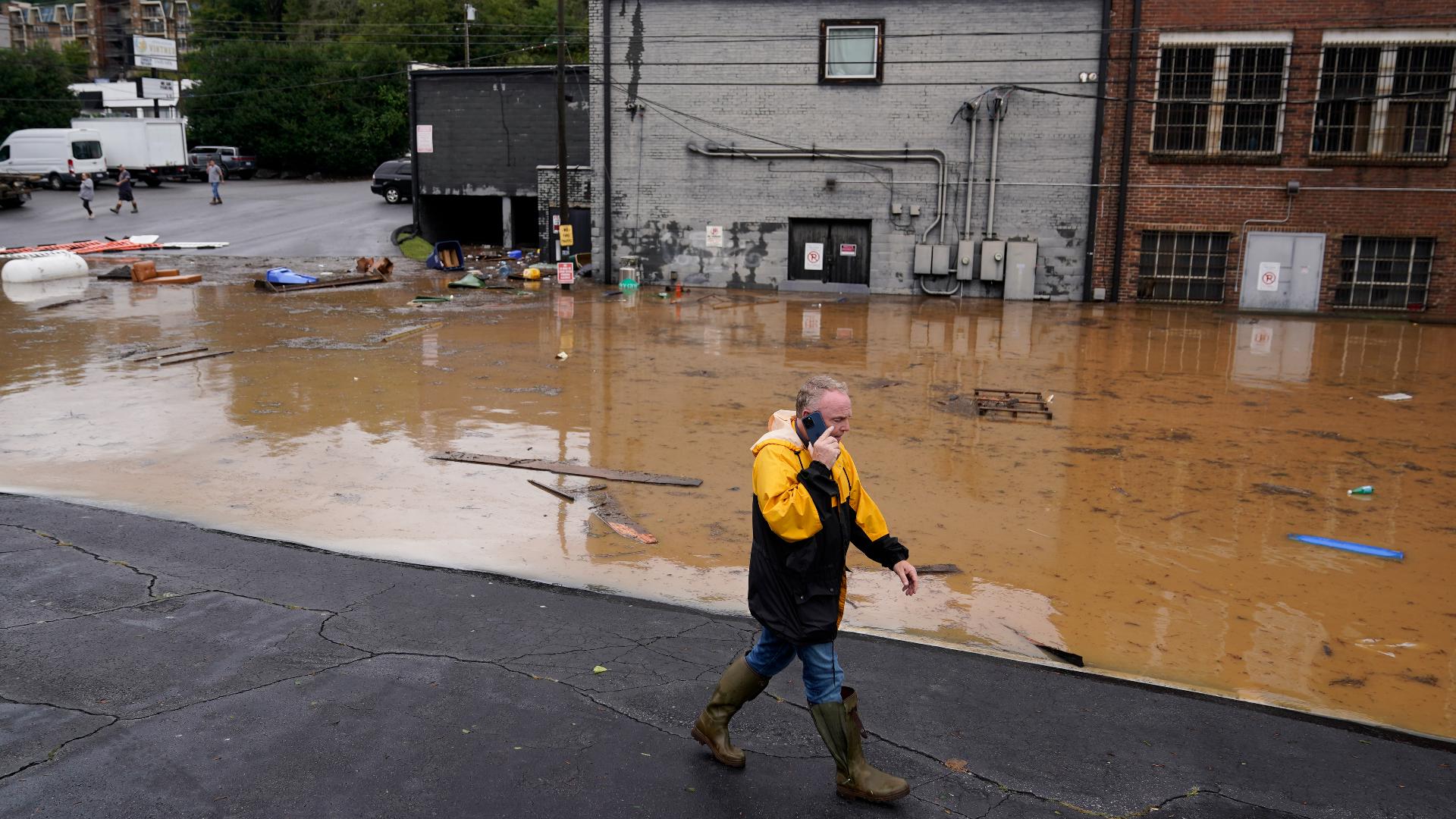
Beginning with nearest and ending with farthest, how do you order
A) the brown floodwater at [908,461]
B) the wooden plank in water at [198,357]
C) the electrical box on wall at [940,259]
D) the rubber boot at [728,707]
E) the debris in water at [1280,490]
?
the rubber boot at [728,707] < the brown floodwater at [908,461] < the debris in water at [1280,490] < the wooden plank in water at [198,357] < the electrical box on wall at [940,259]

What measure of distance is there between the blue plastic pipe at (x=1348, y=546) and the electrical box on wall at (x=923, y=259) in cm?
1799

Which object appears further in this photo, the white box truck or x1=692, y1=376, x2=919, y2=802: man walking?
the white box truck

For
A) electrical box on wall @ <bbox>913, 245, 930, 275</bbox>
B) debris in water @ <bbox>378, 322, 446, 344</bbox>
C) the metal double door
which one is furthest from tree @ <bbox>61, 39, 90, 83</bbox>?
electrical box on wall @ <bbox>913, 245, 930, 275</bbox>

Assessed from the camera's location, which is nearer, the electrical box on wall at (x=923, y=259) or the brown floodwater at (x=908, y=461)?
the brown floodwater at (x=908, y=461)

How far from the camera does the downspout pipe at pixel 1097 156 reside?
81.0ft

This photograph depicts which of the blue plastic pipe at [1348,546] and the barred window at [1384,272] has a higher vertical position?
the barred window at [1384,272]

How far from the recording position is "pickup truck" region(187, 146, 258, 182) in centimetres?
5078

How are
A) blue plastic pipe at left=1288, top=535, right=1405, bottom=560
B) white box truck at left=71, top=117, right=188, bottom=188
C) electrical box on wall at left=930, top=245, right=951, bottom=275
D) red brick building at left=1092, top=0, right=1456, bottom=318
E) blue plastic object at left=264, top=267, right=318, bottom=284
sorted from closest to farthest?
1. blue plastic pipe at left=1288, top=535, right=1405, bottom=560
2. red brick building at left=1092, top=0, right=1456, bottom=318
3. blue plastic object at left=264, top=267, right=318, bottom=284
4. electrical box on wall at left=930, top=245, right=951, bottom=275
5. white box truck at left=71, top=117, right=188, bottom=188

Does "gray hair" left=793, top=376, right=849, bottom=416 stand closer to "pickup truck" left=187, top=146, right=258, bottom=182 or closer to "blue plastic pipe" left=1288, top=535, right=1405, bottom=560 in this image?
"blue plastic pipe" left=1288, top=535, right=1405, bottom=560

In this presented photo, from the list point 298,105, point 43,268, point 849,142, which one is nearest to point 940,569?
point 849,142

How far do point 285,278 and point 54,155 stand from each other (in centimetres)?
2693

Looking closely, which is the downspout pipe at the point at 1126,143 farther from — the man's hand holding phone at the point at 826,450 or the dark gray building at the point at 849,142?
the man's hand holding phone at the point at 826,450

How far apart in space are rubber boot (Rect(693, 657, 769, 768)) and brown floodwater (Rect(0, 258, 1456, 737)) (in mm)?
2389

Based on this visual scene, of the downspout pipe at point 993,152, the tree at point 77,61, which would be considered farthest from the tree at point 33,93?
the downspout pipe at point 993,152
